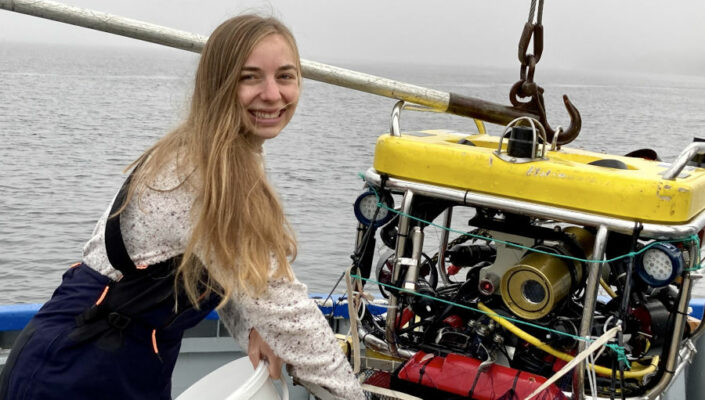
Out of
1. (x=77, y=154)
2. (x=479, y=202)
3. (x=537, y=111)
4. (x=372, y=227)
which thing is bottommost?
(x=77, y=154)

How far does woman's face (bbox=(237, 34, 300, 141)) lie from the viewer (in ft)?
6.02

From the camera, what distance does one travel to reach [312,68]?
306 cm

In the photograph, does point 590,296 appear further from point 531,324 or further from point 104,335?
point 104,335

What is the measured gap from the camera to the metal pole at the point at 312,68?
271 cm

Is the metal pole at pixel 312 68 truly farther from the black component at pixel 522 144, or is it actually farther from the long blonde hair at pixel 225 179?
the long blonde hair at pixel 225 179

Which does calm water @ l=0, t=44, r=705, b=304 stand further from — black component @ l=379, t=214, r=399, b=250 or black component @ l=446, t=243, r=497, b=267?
black component @ l=446, t=243, r=497, b=267

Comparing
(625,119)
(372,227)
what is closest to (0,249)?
(372,227)

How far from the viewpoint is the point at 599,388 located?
2.79 m

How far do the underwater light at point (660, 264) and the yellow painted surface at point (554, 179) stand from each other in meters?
0.09

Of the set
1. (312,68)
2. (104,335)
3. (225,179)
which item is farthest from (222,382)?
(312,68)

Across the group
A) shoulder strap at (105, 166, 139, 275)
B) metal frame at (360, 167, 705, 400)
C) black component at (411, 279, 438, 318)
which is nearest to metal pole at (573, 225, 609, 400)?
metal frame at (360, 167, 705, 400)

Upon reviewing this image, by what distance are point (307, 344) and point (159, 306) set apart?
34cm

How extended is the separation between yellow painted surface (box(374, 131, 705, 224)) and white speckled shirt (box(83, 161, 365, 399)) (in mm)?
1047

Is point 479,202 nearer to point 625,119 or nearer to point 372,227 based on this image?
point 372,227
